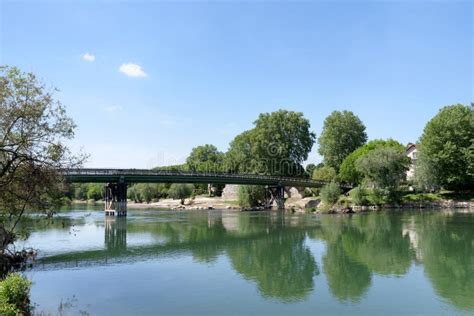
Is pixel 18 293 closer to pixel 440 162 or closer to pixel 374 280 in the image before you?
pixel 374 280

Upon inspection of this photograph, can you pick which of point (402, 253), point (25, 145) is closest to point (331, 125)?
point (402, 253)

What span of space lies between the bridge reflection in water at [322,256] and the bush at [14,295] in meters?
9.69

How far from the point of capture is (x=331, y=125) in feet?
343

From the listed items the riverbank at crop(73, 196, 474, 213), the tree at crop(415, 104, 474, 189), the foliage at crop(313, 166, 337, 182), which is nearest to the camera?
the riverbank at crop(73, 196, 474, 213)

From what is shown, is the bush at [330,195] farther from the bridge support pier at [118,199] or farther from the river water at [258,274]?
the bridge support pier at [118,199]

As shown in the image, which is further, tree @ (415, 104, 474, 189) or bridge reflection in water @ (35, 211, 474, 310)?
tree @ (415, 104, 474, 189)

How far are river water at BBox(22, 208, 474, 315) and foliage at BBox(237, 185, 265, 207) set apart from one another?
160 feet

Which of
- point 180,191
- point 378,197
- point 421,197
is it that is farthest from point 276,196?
point 421,197

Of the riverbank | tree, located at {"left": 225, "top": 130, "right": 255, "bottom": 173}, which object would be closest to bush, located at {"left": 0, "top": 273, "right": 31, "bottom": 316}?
the riverbank

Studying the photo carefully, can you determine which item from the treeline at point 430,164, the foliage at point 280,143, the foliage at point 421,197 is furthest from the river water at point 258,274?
the foliage at point 280,143

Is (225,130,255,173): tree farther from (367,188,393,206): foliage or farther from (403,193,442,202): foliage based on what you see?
(403,193,442,202): foliage

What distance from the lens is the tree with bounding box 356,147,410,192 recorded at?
7262cm

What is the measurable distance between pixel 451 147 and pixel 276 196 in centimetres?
3476

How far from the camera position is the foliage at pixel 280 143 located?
10156cm
